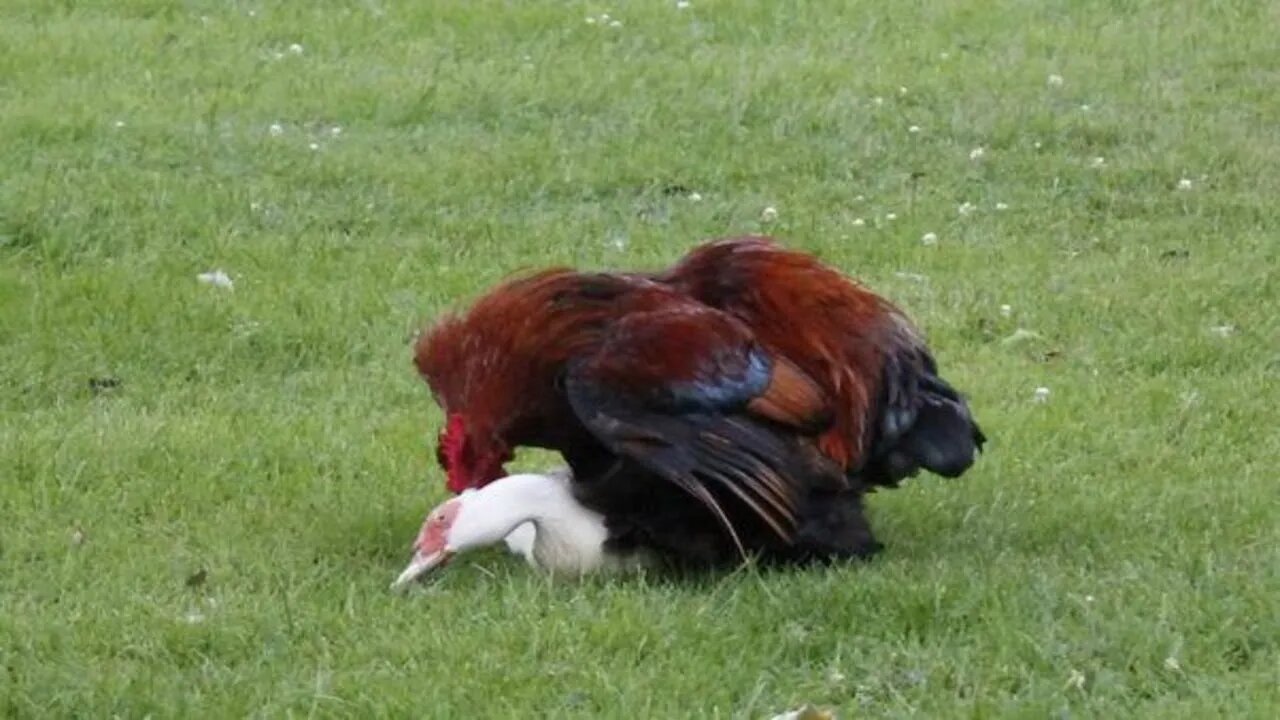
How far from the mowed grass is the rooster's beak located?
0.07 m

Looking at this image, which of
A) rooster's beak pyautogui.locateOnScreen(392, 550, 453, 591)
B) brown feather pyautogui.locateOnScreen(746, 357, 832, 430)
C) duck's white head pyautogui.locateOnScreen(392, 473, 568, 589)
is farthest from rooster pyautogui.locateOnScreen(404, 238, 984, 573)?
rooster's beak pyautogui.locateOnScreen(392, 550, 453, 591)

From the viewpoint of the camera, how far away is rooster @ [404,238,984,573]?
6.01 metres

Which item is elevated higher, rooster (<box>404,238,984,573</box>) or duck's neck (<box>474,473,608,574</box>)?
rooster (<box>404,238,984,573</box>)

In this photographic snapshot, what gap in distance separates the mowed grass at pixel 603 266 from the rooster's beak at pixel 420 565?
68 millimetres

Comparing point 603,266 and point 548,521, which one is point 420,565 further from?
point 603,266

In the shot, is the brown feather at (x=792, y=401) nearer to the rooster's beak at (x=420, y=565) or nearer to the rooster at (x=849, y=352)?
the rooster at (x=849, y=352)

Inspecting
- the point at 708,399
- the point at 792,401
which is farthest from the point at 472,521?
the point at 792,401

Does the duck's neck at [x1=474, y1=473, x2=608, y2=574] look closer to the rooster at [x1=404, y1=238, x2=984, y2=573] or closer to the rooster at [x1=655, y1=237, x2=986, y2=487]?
the rooster at [x1=404, y1=238, x2=984, y2=573]

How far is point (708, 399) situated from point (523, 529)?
0.56 meters

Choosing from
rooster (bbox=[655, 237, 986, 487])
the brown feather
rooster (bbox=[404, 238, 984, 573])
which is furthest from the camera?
rooster (bbox=[655, 237, 986, 487])

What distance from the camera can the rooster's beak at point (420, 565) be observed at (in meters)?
6.09

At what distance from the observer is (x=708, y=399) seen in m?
6.04

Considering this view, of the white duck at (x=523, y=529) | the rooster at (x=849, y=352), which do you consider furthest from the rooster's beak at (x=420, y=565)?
the rooster at (x=849, y=352)

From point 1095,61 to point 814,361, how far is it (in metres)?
6.43
